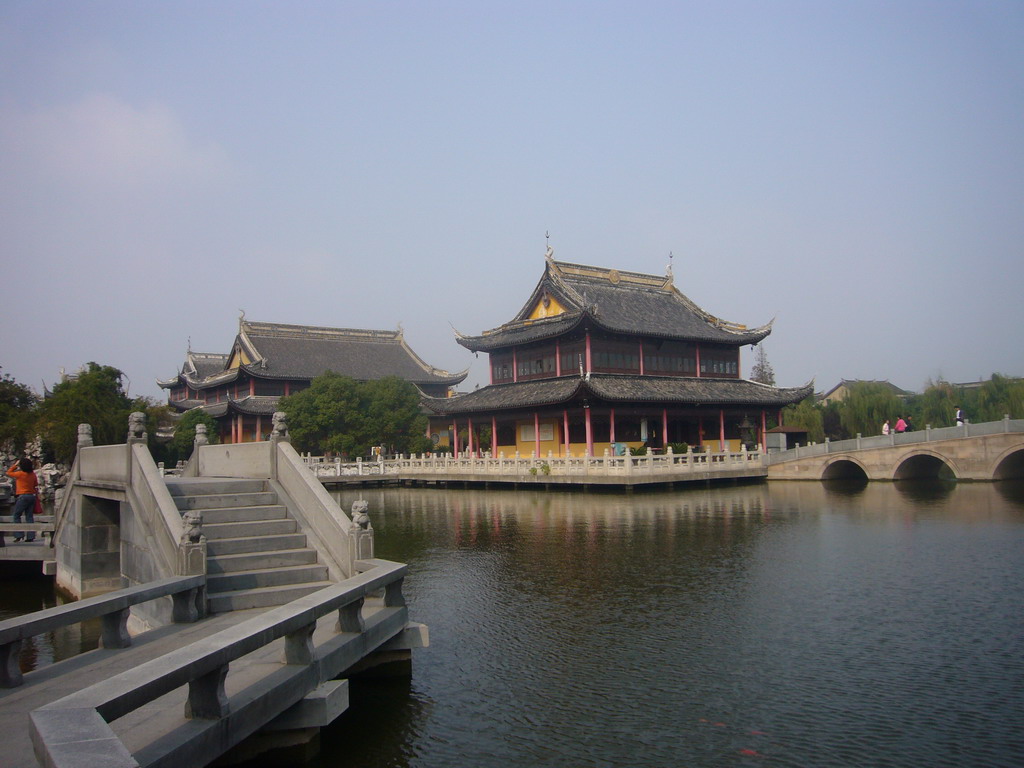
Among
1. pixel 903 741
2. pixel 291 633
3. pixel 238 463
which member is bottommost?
pixel 903 741

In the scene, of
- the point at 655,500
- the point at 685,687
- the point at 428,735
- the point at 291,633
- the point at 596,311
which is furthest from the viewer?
the point at 596,311

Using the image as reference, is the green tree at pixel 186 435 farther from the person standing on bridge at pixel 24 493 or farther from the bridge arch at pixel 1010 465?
the bridge arch at pixel 1010 465

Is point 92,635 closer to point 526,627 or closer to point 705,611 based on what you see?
point 526,627

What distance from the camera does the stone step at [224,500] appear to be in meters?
10.3

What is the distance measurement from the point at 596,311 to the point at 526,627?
82.9 ft

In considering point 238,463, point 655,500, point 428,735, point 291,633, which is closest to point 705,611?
point 428,735

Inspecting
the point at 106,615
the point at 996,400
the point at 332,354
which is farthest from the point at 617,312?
the point at 106,615

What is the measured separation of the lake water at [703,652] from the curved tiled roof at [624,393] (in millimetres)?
15854

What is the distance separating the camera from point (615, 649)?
876cm

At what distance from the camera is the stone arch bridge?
28156 mm

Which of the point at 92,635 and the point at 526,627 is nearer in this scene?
the point at 526,627

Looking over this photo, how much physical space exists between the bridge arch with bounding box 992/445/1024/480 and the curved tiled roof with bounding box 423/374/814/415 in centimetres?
1036

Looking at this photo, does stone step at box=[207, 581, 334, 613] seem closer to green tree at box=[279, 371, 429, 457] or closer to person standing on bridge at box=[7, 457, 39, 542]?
person standing on bridge at box=[7, 457, 39, 542]

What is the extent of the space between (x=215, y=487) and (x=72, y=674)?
4.54 meters
